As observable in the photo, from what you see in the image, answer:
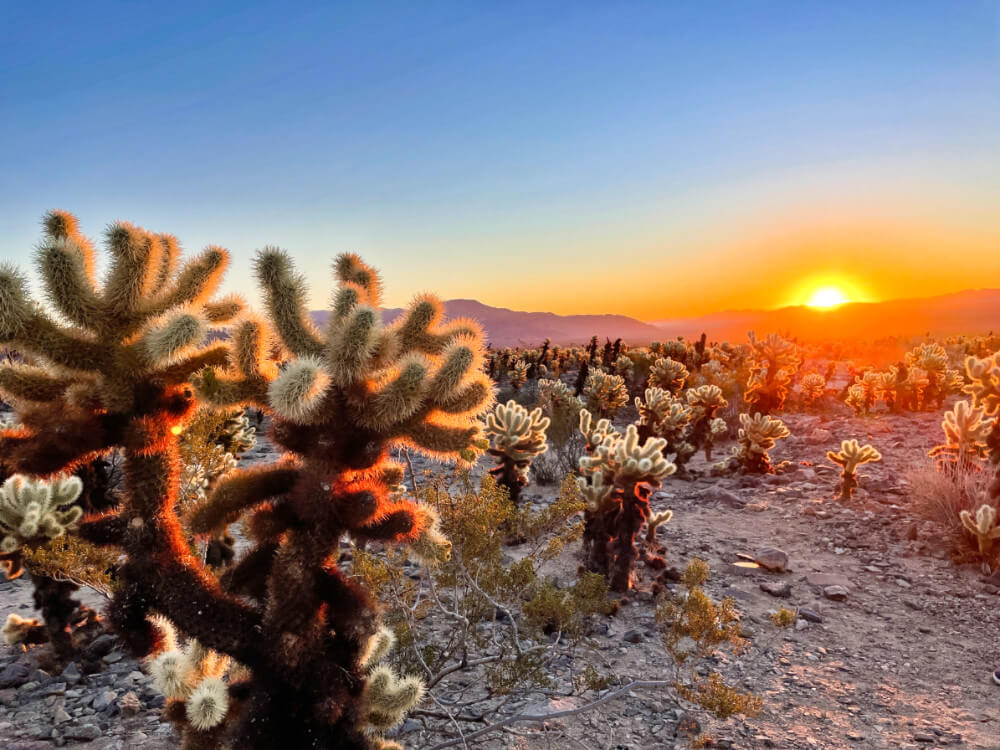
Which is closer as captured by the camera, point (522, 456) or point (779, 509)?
point (522, 456)

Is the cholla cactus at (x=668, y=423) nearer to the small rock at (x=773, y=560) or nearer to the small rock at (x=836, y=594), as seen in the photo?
the small rock at (x=773, y=560)

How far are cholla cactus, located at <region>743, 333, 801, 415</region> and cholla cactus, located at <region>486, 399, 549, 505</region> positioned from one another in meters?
9.10

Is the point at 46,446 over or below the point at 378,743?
over

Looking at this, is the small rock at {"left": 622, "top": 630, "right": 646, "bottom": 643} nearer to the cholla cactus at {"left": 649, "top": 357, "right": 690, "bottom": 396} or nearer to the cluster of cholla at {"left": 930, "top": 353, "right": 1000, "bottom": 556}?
the cluster of cholla at {"left": 930, "top": 353, "right": 1000, "bottom": 556}

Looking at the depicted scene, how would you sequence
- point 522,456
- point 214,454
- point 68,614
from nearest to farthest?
1. point 68,614
2. point 214,454
3. point 522,456

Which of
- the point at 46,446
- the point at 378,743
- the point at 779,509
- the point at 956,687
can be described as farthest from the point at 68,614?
the point at 779,509

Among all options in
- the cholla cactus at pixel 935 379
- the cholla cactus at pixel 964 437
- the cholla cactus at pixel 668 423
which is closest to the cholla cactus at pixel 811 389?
the cholla cactus at pixel 935 379

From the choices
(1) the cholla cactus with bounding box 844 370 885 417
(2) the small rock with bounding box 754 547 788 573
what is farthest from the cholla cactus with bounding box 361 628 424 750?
(1) the cholla cactus with bounding box 844 370 885 417

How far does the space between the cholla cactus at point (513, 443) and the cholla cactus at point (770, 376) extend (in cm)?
910

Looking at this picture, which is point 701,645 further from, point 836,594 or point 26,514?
point 26,514

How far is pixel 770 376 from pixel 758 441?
5.06 m

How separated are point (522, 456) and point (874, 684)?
497 cm

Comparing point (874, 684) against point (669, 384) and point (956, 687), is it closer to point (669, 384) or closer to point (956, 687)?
point (956, 687)

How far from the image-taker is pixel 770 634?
19.0 feet
